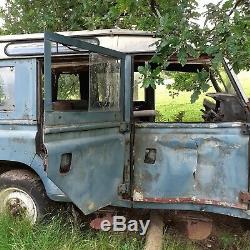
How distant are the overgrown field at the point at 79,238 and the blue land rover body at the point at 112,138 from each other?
0.29m

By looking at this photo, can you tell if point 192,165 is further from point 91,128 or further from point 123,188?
point 91,128

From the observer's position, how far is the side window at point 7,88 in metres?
4.38

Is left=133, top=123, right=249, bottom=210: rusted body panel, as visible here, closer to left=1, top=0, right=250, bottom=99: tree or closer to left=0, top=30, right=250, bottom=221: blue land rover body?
left=0, top=30, right=250, bottom=221: blue land rover body

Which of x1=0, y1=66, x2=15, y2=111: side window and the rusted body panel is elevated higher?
x1=0, y1=66, x2=15, y2=111: side window

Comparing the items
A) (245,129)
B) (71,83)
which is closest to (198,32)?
(245,129)

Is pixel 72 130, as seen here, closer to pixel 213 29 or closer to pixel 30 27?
pixel 213 29

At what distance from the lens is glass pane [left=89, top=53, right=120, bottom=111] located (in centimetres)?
400

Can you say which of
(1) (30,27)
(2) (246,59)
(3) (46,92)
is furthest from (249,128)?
(1) (30,27)

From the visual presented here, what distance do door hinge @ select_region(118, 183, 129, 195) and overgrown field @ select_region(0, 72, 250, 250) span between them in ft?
1.47

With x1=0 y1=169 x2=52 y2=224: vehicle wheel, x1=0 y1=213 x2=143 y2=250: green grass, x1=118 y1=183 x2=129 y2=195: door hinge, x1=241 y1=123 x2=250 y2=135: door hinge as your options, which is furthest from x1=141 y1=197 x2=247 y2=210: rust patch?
x1=0 y1=169 x2=52 y2=224: vehicle wheel

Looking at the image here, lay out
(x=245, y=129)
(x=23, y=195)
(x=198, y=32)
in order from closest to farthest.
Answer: (x=245, y=129), (x=198, y=32), (x=23, y=195)

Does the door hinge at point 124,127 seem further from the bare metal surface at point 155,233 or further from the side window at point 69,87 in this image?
the bare metal surface at point 155,233

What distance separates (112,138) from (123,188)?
55 cm

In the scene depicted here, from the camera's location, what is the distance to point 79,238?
4.24 metres
